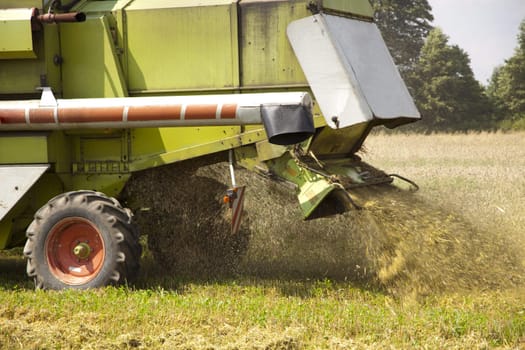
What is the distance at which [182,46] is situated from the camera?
7.14 meters

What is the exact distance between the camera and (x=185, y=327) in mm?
5250

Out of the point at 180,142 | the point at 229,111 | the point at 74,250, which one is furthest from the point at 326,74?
the point at 74,250

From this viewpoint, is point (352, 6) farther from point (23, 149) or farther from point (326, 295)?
point (23, 149)

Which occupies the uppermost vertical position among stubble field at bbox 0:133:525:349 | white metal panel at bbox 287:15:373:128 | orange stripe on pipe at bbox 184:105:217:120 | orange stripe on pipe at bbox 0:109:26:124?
white metal panel at bbox 287:15:373:128

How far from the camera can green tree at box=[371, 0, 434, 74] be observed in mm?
48031

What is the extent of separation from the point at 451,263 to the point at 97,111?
332cm

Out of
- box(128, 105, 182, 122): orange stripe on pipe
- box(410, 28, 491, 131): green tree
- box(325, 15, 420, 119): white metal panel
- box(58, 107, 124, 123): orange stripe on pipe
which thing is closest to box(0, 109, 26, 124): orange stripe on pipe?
box(58, 107, 124, 123): orange stripe on pipe

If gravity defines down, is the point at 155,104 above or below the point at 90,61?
below

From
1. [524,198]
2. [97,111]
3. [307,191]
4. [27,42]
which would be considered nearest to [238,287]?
[307,191]

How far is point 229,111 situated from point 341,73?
3.52 feet

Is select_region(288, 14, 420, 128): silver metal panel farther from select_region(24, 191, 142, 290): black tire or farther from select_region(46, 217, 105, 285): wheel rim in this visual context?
select_region(46, 217, 105, 285): wheel rim

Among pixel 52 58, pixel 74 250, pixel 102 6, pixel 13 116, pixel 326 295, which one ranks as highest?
pixel 102 6

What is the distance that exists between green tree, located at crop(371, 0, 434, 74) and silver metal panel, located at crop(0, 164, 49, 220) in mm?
42711

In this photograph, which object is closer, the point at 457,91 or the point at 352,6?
the point at 352,6
